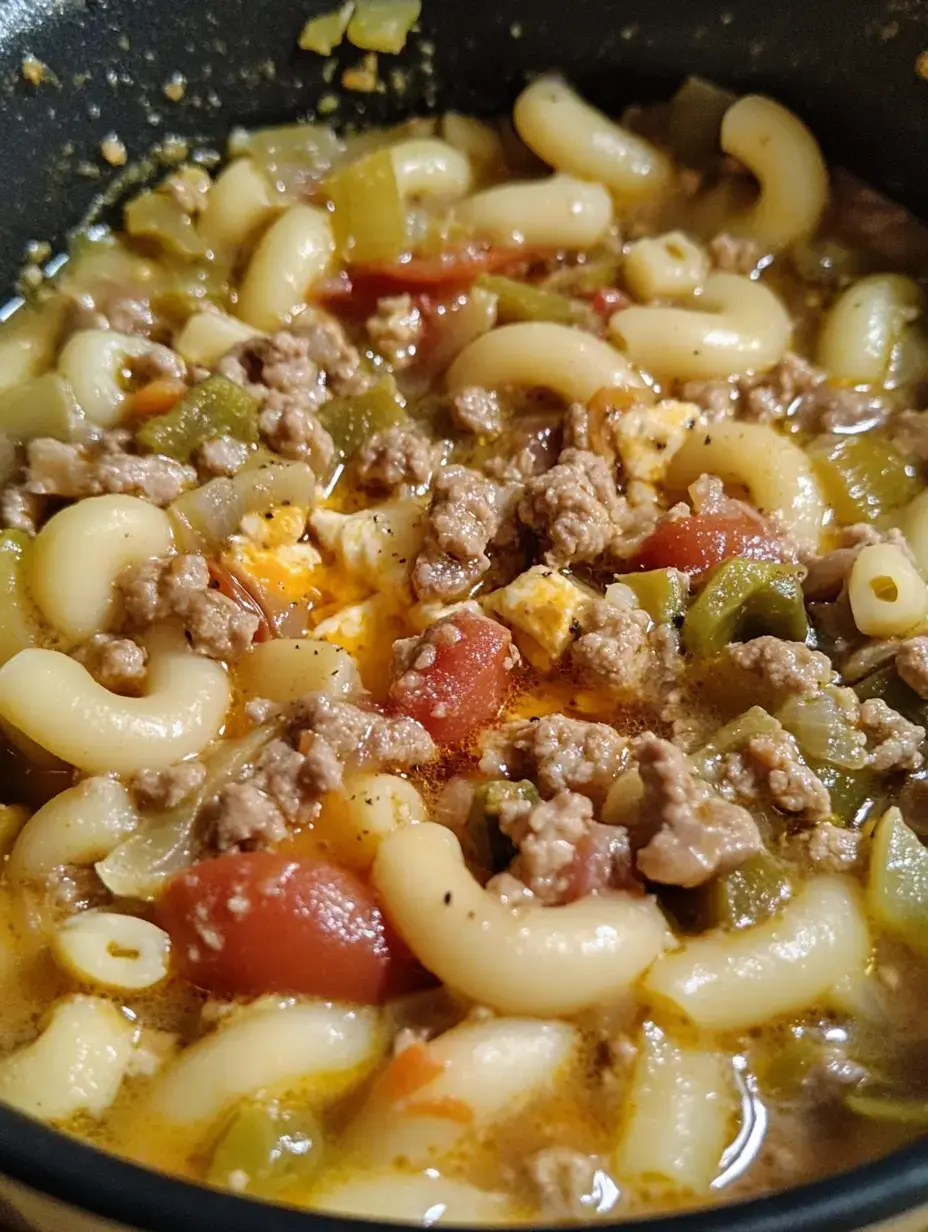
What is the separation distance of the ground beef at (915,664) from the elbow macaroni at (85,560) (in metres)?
1.43

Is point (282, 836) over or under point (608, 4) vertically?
under

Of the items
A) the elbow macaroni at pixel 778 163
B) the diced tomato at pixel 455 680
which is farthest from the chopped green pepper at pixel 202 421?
the elbow macaroni at pixel 778 163

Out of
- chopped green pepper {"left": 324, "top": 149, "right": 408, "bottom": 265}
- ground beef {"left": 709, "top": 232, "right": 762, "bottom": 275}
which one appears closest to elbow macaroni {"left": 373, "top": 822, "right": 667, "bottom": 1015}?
chopped green pepper {"left": 324, "top": 149, "right": 408, "bottom": 265}

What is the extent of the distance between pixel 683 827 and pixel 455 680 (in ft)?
1.75

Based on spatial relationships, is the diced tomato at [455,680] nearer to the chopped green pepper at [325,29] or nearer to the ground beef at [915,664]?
the ground beef at [915,664]

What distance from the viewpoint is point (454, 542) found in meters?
2.39

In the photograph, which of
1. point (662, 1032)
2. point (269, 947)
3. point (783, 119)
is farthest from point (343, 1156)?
point (783, 119)

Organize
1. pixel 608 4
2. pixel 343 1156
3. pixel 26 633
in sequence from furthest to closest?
pixel 608 4 < pixel 26 633 < pixel 343 1156

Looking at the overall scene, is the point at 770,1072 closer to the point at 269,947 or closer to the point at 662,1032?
the point at 662,1032

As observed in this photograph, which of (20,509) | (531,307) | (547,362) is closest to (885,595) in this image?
(547,362)

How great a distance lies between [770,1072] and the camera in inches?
73.9

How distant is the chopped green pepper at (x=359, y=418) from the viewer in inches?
108

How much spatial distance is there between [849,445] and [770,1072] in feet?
4.64

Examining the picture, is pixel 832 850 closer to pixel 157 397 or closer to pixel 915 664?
pixel 915 664
